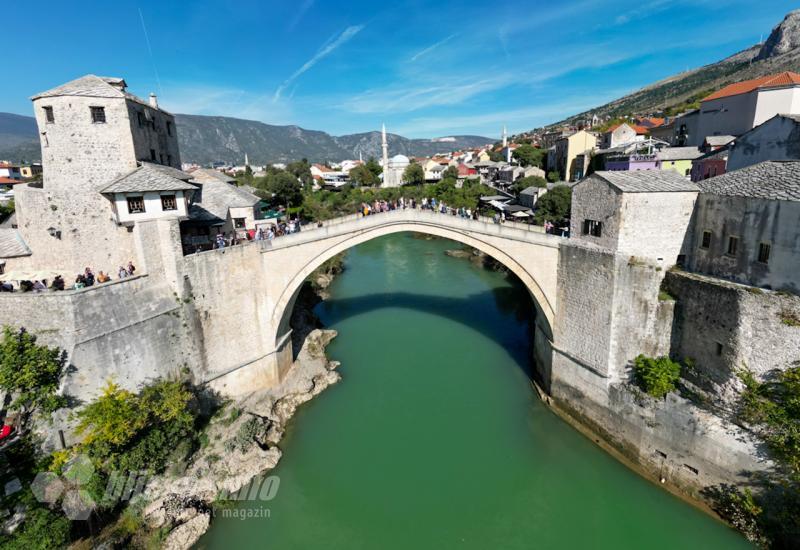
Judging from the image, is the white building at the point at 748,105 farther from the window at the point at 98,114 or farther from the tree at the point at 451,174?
the tree at the point at 451,174

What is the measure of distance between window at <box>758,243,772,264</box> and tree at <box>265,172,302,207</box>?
4294 centimetres

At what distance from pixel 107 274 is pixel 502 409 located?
15731 mm

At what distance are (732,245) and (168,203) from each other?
1789cm

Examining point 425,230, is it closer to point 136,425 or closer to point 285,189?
point 136,425

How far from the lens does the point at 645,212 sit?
1263 cm

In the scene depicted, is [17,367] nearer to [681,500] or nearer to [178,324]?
[178,324]

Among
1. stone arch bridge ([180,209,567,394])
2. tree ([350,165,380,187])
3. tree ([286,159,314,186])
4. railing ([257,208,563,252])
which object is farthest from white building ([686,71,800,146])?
tree ([286,159,314,186])

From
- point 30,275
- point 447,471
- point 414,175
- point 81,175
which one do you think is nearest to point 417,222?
point 447,471

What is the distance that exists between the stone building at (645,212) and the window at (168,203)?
14.5 meters

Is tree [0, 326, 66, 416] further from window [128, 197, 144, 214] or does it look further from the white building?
the white building

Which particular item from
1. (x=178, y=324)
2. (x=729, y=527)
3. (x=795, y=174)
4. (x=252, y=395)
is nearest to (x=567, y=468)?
(x=729, y=527)

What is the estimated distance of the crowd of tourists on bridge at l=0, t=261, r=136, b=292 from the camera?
12281 millimetres

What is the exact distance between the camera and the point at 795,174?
1045 centimetres

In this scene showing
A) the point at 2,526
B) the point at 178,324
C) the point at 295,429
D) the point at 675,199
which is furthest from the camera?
the point at 295,429
